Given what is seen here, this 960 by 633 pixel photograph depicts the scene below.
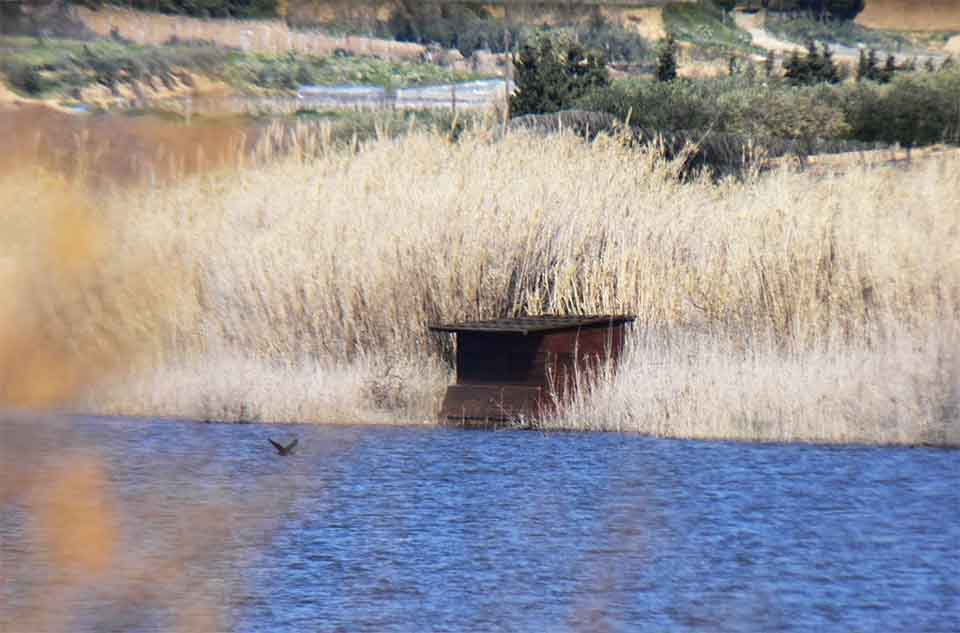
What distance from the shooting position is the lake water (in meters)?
10.9

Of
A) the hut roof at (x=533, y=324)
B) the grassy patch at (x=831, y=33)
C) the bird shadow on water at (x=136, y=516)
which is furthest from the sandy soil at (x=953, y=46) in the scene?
the bird shadow on water at (x=136, y=516)

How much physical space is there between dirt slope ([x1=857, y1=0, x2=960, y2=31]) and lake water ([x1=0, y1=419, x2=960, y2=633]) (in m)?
44.2

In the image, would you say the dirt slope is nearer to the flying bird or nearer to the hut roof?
the hut roof

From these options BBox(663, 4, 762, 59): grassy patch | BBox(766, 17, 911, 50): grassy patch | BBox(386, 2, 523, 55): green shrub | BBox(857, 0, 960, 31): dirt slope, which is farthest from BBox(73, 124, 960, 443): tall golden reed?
BBox(663, 4, 762, 59): grassy patch

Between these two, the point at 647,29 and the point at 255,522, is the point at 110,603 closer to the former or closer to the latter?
the point at 255,522

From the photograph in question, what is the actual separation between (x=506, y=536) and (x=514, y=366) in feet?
17.4

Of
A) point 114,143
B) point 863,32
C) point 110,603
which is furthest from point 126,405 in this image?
point 863,32

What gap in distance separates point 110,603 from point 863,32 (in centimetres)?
6204

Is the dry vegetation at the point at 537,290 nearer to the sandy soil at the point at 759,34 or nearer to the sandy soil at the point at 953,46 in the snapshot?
the sandy soil at the point at 759,34

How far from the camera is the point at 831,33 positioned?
6200 cm

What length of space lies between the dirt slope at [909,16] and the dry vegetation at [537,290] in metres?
38.3

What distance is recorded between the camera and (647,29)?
218ft

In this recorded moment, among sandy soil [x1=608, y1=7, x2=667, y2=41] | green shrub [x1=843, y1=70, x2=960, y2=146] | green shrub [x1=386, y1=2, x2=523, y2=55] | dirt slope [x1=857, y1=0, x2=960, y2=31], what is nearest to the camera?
green shrub [x1=386, y1=2, x2=523, y2=55]

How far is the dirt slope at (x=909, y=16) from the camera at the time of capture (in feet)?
203
